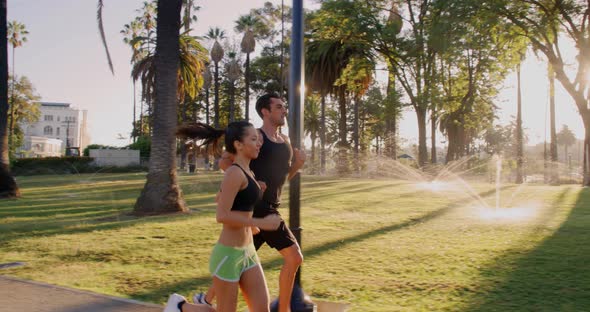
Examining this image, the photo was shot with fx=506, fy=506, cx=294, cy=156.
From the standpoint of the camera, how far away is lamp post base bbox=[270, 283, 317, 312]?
14.3 feet

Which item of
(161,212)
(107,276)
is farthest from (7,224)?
(107,276)

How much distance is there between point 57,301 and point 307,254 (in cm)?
365

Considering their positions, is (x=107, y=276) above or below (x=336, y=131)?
below

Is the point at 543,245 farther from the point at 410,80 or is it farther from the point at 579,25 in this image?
the point at 410,80

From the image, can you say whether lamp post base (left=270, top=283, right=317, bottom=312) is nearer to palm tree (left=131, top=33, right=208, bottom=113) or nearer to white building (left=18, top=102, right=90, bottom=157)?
palm tree (left=131, top=33, right=208, bottom=113)

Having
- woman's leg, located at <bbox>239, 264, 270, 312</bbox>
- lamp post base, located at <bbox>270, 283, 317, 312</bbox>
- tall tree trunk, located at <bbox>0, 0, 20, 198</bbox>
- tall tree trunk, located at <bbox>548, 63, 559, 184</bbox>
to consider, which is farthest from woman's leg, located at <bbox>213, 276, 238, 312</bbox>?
tall tree trunk, located at <bbox>548, 63, 559, 184</bbox>

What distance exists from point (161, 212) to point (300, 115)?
29.0ft

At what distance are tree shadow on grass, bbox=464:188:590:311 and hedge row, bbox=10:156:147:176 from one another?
40.1m

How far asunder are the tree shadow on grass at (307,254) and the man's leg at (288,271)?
5.93 feet

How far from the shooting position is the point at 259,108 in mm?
4105

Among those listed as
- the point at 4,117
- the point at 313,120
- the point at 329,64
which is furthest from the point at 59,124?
the point at 4,117

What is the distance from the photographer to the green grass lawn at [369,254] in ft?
17.7

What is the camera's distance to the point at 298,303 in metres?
4.36

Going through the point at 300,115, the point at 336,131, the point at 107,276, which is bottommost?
the point at 107,276
